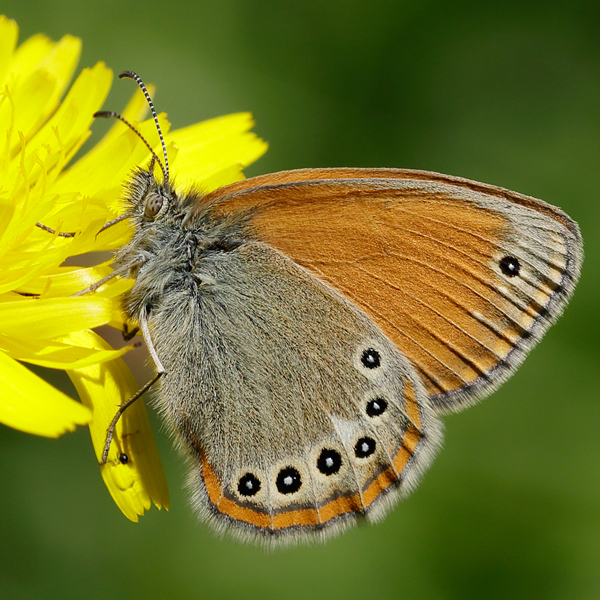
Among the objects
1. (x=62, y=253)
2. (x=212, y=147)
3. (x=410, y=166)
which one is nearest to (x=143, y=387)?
(x=62, y=253)

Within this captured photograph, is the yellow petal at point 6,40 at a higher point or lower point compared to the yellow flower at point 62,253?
higher

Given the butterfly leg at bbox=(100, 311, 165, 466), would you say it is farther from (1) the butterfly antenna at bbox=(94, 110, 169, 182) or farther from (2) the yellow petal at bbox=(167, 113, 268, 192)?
(2) the yellow petal at bbox=(167, 113, 268, 192)

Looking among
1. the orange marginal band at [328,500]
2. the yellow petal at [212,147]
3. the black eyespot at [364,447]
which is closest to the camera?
the orange marginal band at [328,500]

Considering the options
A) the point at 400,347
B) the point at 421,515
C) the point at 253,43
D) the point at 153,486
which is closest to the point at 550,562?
the point at 421,515

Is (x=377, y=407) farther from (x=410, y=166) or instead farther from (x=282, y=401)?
(x=410, y=166)

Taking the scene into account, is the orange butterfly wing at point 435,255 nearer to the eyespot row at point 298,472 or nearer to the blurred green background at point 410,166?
the eyespot row at point 298,472

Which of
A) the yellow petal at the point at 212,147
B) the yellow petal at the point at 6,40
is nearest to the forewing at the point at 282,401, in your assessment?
the yellow petal at the point at 212,147

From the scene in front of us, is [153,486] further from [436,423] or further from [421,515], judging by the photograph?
[421,515]
